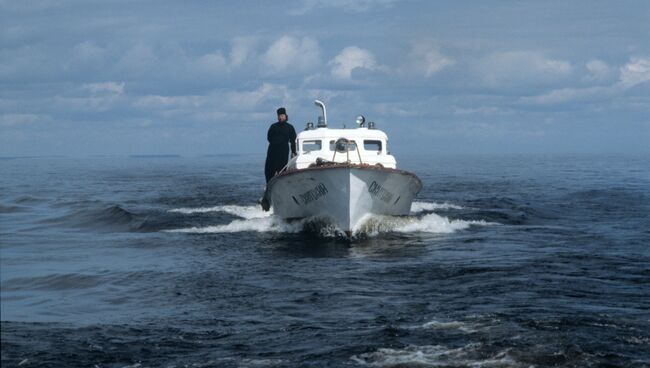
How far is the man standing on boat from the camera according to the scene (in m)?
26.2

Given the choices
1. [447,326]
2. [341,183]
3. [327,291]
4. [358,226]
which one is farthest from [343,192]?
[447,326]

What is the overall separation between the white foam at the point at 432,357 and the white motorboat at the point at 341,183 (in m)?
11.6

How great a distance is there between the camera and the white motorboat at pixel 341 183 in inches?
887

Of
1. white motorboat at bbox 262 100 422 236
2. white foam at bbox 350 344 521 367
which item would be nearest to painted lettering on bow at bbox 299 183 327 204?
Answer: white motorboat at bbox 262 100 422 236

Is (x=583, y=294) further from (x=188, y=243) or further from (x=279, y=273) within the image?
(x=188, y=243)

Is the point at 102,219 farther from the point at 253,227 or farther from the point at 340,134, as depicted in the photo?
the point at 340,134

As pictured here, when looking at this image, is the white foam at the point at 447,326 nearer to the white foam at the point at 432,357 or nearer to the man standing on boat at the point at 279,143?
the white foam at the point at 432,357

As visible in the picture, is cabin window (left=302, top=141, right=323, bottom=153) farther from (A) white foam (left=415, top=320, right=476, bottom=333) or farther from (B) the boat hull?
(A) white foam (left=415, top=320, right=476, bottom=333)

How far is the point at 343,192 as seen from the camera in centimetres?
2252

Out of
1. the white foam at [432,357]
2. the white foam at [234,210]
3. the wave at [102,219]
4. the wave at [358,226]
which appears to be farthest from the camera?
the white foam at [234,210]

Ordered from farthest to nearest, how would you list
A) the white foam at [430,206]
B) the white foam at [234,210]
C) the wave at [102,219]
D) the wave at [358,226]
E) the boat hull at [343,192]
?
the white foam at [430,206], the white foam at [234,210], the wave at [102,219], the wave at [358,226], the boat hull at [343,192]

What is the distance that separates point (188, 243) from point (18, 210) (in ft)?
58.3

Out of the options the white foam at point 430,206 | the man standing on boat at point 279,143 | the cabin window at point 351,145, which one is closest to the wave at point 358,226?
the man standing on boat at point 279,143

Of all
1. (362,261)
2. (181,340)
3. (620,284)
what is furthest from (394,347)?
(362,261)
